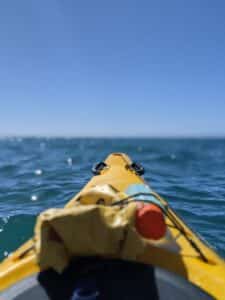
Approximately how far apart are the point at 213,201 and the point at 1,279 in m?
5.52

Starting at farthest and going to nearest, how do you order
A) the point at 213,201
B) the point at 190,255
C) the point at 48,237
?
the point at 213,201 → the point at 190,255 → the point at 48,237

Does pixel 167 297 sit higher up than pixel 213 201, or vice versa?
pixel 167 297

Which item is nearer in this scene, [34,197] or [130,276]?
[130,276]

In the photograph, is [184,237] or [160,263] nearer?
[160,263]

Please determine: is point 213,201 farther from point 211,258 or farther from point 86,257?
point 86,257

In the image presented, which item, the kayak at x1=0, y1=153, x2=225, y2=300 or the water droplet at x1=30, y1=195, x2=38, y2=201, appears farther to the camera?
the water droplet at x1=30, y1=195, x2=38, y2=201

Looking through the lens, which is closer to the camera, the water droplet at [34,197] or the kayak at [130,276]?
the kayak at [130,276]

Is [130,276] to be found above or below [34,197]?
A: above

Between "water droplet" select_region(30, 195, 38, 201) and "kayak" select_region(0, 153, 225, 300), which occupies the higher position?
"kayak" select_region(0, 153, 225, 300)

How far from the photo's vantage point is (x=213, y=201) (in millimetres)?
6449

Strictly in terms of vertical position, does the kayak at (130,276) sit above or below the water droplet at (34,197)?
above

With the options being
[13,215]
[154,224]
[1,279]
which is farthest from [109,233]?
[13,215]

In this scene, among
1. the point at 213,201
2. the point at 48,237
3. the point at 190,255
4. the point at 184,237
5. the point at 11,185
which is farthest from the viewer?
the point at 11,185

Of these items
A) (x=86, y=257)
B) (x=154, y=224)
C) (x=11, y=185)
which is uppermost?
(x=154, y=224)
